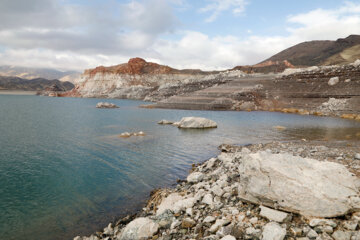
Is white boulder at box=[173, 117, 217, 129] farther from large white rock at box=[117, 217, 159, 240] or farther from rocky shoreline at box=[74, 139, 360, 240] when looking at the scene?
large white rock at box=[117, 217, 159, 240]

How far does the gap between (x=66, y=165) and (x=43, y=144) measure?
895 cm

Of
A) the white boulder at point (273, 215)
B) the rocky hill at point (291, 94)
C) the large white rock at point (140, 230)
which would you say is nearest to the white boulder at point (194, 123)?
the large white rock at point (140, 230)

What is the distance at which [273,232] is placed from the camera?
5918mm

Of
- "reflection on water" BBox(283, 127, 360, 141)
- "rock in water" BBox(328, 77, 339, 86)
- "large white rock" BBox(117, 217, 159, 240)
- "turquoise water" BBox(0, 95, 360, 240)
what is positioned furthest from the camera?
"rock in water" BBox(328, 77, 339, 86)

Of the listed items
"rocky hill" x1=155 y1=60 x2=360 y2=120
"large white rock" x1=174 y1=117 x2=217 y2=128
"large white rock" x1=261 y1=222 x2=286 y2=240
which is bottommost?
"large white rock" x1=174 y1=117 x2=217 y2=128

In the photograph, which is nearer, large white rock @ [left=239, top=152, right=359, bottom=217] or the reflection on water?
large white rock @ [left=239, top=152, right=359, bottom=217]

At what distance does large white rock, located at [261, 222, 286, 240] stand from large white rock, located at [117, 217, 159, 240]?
3.71 meters

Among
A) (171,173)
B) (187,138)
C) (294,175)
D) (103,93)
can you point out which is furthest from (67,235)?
(103,93)

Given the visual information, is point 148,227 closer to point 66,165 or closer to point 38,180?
point 38,180

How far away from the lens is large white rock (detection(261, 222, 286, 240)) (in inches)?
229

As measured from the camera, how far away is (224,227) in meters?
6.75

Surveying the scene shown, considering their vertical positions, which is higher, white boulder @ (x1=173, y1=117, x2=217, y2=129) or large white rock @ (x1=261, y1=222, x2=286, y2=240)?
large white rock @ (x1=261, y1=222, x2=286, y2=240)

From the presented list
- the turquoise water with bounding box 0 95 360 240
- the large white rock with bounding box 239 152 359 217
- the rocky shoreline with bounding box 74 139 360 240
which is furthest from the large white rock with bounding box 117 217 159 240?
the large white rock with bounding box 239 152 359 217

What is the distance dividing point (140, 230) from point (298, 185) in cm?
561
